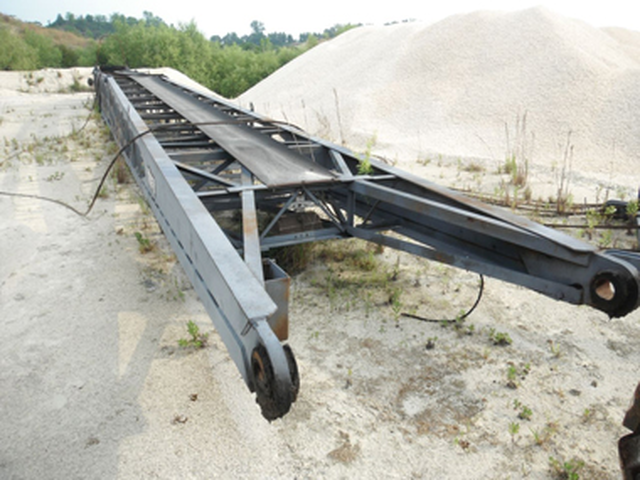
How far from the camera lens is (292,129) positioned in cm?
588

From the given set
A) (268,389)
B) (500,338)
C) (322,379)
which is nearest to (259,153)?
(322,379)

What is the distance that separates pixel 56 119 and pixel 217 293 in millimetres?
12464

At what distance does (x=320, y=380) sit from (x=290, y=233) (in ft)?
4.62

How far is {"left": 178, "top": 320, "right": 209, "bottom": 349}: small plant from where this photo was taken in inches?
132

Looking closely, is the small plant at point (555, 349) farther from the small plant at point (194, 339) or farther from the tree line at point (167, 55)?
the tree line at point (167, 55)

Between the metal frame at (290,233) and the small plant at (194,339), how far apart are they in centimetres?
59

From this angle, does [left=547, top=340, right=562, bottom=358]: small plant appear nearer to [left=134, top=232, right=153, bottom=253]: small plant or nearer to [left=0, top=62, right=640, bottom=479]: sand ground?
[left=0, top=62, right=640, bottom=479]: sand ground

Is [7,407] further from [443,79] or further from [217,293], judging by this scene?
[443,79]

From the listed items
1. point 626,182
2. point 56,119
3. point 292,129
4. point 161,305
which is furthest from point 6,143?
point 626,182

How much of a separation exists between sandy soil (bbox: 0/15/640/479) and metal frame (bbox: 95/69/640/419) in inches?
24.6

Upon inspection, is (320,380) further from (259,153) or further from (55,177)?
(55,177)

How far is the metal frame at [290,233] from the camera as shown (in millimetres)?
1955

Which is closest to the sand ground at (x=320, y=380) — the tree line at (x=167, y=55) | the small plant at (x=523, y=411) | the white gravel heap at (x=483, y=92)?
the small plant at (x=523, y=411)

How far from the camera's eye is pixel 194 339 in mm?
3361
